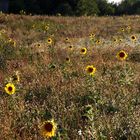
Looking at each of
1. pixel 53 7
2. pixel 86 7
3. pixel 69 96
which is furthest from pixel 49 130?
pixel 86 7

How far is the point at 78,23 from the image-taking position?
24.9 m

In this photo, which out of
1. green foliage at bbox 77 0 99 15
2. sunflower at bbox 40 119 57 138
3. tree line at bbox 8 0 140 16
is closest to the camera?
sunflower at bbox 40 119 57 138

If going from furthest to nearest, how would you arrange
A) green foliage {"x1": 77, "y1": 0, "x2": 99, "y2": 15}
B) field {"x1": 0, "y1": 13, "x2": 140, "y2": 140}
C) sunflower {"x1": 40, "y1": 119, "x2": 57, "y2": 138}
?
green foliage {"x1": 77, "y1": 0, "x2": 99, "y2": 15} → field {"x1": 0, "y1": 13, "x2": 140, "y2": 140} → sunflower {"x1": 40, "y1": 119, "x2": 57, "y2": 138}

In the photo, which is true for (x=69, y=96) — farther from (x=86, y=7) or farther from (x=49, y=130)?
(x=86, y=7)

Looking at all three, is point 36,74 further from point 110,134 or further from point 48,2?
point 48,2

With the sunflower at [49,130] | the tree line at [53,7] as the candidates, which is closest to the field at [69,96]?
the sunflower at [49,130]

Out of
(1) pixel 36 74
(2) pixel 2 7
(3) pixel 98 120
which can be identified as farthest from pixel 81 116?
(2) pixel 2 7

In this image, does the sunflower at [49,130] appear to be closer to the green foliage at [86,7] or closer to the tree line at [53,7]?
the tree line at [53,7]

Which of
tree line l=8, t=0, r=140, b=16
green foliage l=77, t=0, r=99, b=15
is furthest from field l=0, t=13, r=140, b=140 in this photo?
green foliage l=77, t=0, r=99, b=15

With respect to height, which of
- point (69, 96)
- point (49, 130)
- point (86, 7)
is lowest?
point (86, 7)

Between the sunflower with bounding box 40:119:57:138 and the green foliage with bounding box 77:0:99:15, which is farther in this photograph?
the green foliage with bounding box 77:0:99:15

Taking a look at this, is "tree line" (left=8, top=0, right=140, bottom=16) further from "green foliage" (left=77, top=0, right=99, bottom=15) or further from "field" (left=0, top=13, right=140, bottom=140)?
"field" (left=0, top=13, right=140, bottom=140)

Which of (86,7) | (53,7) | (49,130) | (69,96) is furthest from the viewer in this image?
(86,7)

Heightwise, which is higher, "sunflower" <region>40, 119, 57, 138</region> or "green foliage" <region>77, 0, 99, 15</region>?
"sunflower" <region>40, 119, 57, 138</region>
